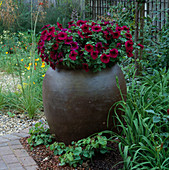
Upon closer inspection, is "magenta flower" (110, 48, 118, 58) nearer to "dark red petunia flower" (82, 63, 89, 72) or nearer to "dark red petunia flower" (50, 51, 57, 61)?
"dark red petunia flower" (82, 63, 89, 72)

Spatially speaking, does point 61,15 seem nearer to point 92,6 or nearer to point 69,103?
point 92,6

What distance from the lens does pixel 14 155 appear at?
271cm

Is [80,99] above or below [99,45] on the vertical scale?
below

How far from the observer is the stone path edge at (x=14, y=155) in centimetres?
251

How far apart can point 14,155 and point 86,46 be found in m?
1.29

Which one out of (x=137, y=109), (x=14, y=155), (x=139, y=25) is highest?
(x=139, y=25)

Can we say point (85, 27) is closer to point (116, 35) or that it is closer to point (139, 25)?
point (116, 35)

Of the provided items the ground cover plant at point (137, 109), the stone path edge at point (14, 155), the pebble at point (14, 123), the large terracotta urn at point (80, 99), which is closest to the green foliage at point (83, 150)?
the ground cover plant at point (137, 109)

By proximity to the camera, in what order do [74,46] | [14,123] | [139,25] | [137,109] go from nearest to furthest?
[137,109], [74,46], [14,123], [139,25]

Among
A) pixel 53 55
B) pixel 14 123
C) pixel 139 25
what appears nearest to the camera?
pixel 53 55

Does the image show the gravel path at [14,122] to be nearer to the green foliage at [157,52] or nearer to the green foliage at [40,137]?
the green foliage at [40,137]

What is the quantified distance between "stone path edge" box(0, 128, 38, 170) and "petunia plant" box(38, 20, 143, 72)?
0.93 meters

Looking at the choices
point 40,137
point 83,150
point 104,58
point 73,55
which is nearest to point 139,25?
point 104,58

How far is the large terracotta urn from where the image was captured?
98.7 inches
